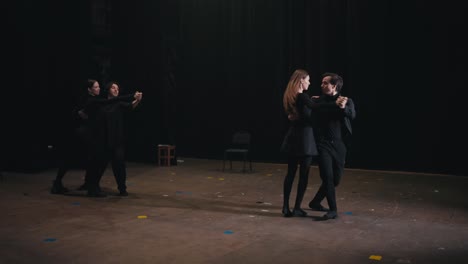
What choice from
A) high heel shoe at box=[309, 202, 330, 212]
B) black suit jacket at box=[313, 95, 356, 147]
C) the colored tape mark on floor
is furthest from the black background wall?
the colored tape mark on floor

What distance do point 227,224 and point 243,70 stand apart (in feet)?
19.9

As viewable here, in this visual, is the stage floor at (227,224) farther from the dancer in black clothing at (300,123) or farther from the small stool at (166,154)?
the small stool at (166,154)

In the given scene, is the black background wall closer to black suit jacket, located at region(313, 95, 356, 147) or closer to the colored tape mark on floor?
black suit jacket, located at region(313, 95, 356, 147)

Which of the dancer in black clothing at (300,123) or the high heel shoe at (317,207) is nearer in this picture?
the dancer in black clothing at (300,123)

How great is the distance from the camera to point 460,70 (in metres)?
9.10

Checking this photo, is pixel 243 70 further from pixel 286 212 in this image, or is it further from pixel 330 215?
pixel 330 215

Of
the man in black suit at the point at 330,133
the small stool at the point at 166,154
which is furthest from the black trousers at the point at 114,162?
the small stool at the point at 166,154

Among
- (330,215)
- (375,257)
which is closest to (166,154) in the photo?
(330,215)

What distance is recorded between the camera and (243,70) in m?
11.3

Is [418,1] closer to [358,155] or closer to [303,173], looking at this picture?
[358,155]

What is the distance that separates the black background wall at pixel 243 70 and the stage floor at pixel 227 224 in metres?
1.16

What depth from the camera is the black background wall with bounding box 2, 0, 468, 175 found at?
9375 millimetres

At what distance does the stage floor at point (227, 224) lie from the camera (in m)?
4.50

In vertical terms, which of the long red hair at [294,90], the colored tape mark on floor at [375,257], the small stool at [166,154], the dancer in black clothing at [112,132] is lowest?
the small stool at [166,154]
